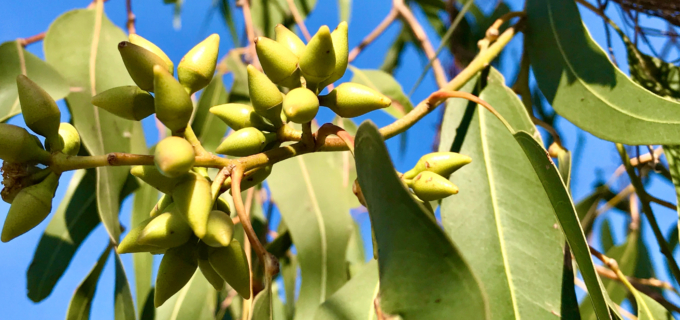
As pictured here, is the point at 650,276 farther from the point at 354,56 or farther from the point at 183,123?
the point at 183,123

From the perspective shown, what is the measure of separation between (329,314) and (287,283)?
0.78m

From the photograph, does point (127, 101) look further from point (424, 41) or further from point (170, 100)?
point (424, 41)

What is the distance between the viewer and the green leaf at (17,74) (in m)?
1.14

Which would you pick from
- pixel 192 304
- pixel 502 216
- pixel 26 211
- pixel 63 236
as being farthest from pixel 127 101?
pixel 63 236

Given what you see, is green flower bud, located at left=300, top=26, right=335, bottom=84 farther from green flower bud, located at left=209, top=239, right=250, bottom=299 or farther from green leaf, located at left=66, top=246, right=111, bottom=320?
green leaf, located at left=66, top=246, right=111, bottom=320

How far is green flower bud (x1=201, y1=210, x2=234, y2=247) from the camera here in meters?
0.56

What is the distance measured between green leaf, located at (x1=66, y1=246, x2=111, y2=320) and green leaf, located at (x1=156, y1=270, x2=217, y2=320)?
0.19 meters

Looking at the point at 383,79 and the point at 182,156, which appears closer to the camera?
the point at 182,156

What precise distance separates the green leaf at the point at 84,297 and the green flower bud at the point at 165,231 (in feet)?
2.68

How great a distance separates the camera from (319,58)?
25.0 inches

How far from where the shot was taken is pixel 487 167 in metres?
1.12

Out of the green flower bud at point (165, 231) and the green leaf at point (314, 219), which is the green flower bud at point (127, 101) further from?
the green leaf at point (314, 219)

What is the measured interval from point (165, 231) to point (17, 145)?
20 centimetres

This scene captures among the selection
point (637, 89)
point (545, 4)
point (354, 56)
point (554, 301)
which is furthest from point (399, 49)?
point (554, 301)
